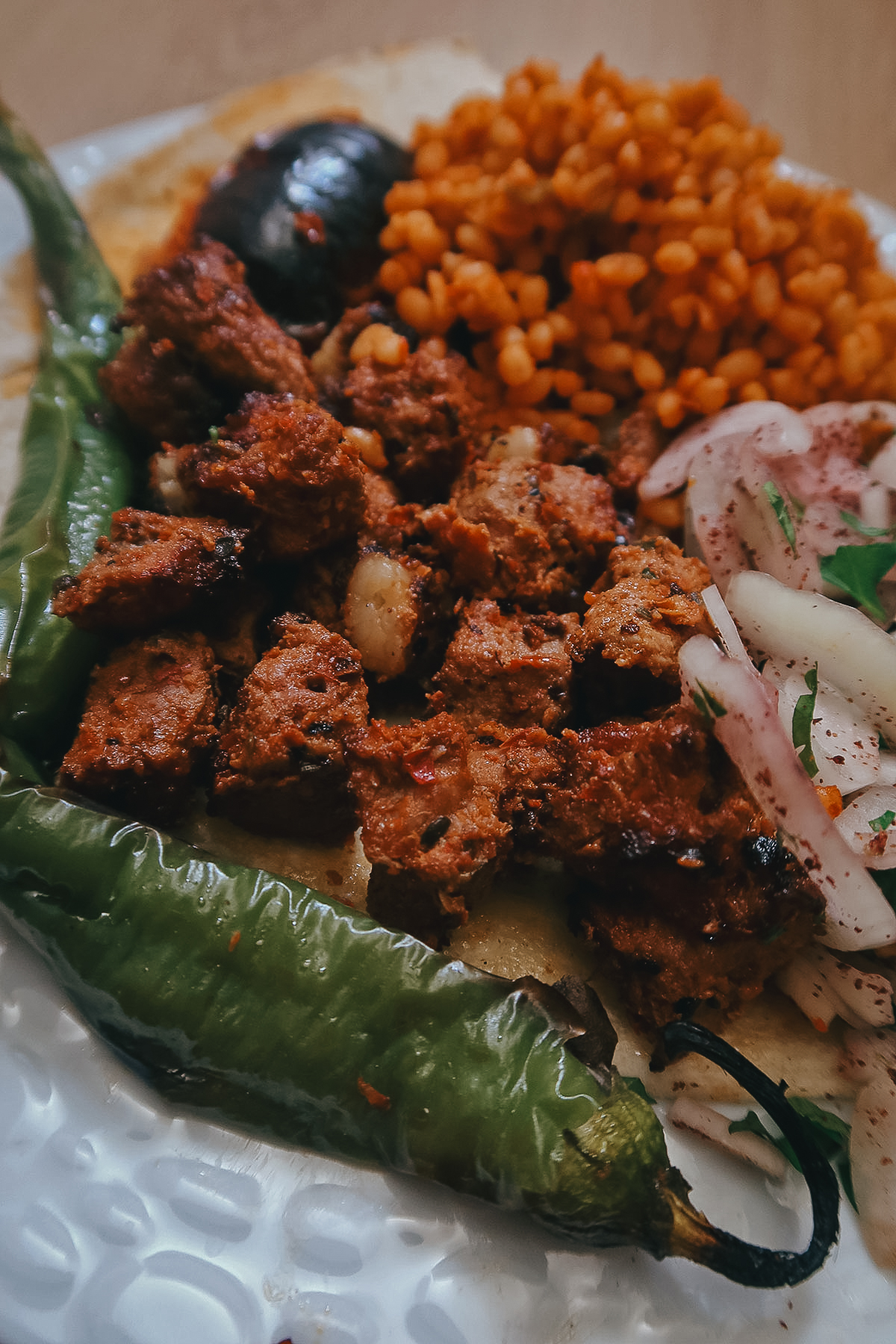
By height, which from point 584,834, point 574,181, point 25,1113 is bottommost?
point 25,1113

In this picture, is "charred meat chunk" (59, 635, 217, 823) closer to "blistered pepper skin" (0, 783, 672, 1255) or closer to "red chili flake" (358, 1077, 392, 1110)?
"blistered pepper skin" (0, 783, 672, 1255)

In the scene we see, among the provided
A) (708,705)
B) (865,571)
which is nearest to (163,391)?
(708,705)

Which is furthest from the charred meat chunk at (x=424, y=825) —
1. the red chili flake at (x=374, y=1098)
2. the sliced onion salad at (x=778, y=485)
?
the sliced onion salad at (x=778, y=485)

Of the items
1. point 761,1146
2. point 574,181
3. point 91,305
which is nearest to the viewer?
point 761,1146

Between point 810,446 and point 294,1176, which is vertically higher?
point 810,446

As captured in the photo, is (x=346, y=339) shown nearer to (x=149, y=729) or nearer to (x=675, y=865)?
(x=149, y=729)

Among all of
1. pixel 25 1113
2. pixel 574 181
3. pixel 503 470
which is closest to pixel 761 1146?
pixel 25 1113

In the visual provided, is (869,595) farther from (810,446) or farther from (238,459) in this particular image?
(238,459)
